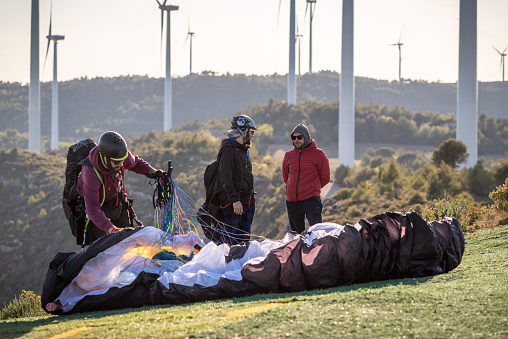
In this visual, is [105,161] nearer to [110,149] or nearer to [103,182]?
[110,149]

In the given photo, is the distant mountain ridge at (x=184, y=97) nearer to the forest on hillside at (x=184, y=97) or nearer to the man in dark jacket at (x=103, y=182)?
the forest on hillside at (x=184, y=97)

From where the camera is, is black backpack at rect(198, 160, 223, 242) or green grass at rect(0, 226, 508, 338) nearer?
green grass at rect(0, 226, 508, 338)

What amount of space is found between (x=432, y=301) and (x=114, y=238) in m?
3.44

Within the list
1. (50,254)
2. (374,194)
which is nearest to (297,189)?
(374,194)

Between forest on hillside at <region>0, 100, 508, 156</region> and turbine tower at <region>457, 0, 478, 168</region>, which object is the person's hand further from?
forest on hillside at <region>0, 100, 508, 156</region>

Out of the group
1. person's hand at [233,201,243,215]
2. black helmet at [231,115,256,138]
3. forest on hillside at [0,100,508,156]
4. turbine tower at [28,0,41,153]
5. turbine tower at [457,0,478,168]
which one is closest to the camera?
person's hand at [233,201,243,215]

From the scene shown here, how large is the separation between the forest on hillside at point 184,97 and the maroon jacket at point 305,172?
95440 mm

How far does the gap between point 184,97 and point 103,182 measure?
382 feet

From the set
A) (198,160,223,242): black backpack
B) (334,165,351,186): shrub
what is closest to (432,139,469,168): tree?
(334,165,351,186): shrub

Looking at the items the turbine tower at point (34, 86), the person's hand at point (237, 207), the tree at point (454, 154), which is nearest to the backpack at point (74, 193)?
the person's hand at point (237, 207)

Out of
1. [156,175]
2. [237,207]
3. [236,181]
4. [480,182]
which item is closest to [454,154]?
[480,182]

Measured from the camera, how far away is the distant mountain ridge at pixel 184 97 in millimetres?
108438

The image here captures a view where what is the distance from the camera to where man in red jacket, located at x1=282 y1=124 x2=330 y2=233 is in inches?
356

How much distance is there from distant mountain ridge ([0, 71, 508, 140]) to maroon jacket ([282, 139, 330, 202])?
3794 inches
